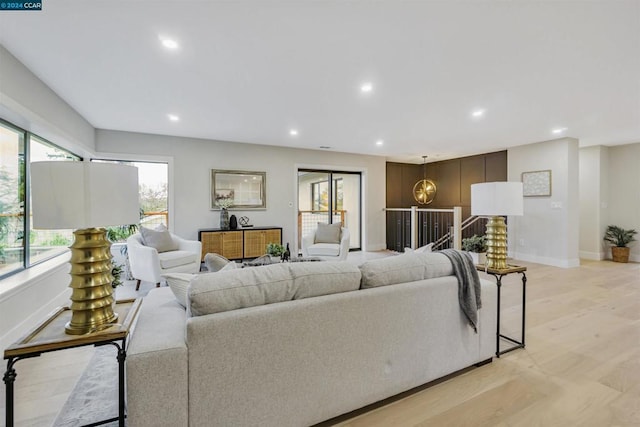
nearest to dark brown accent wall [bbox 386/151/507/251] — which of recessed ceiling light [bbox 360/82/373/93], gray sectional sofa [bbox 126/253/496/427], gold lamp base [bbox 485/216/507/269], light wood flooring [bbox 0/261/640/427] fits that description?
light wood flooring [bbox 0/261/640/427]

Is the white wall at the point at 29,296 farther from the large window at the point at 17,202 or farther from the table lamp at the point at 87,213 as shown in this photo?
the table lamp at the point at 87,213

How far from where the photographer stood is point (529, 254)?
6.43 metres

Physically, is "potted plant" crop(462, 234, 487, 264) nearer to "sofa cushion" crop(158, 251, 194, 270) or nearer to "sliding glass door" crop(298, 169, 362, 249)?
"sliding glass door" crop(298, 169, 362, 249)

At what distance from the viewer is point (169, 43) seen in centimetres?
245

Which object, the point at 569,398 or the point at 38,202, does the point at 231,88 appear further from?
the point at 569,398

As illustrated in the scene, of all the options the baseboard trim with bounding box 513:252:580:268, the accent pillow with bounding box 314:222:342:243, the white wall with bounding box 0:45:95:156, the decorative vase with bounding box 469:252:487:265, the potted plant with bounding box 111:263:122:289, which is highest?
the white wall with bounding box 0:45:95:156

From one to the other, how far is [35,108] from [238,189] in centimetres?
344

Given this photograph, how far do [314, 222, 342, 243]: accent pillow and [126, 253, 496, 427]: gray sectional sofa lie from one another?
11.6ft

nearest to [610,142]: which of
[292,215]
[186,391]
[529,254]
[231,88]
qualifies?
[529,254]

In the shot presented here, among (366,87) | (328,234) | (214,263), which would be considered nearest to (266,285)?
(214,263)

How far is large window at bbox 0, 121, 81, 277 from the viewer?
2965 millimetres

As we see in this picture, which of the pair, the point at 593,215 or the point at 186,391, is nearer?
the point at 186,391

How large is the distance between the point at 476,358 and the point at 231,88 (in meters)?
3.36

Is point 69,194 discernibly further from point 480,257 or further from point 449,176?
point 449,176
